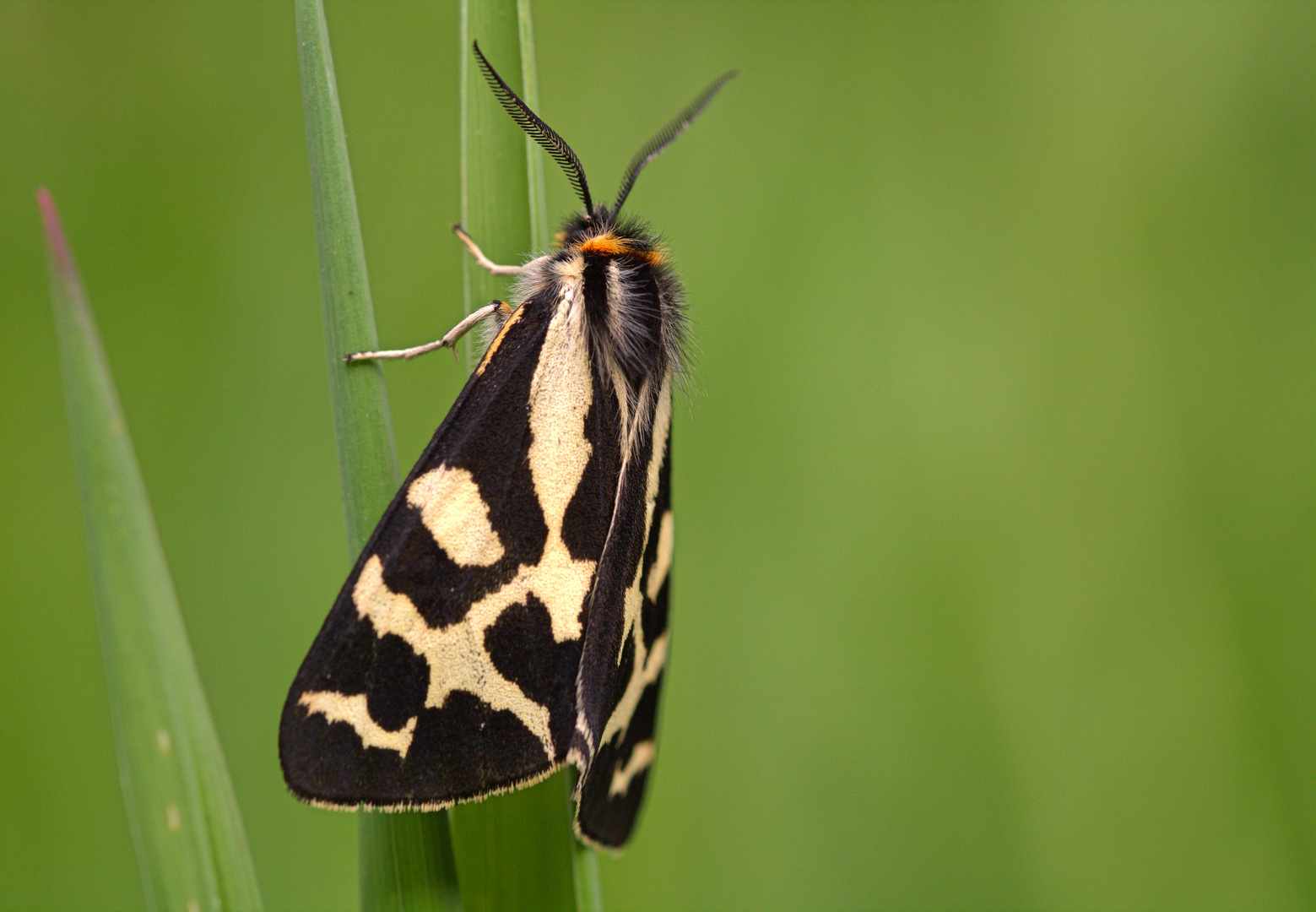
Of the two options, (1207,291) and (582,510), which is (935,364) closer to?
(1207,291)

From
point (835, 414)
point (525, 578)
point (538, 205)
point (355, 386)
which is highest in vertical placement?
point (538, 205)

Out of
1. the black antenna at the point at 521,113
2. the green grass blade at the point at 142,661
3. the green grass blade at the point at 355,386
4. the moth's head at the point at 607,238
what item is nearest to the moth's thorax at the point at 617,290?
the moth's head at the point at 607,238

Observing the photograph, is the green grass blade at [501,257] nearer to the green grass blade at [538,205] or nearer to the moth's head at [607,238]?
the green grass blade at [538,205]

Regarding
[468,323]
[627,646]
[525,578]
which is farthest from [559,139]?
[627,646]

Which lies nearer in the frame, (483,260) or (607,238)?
(483,260)

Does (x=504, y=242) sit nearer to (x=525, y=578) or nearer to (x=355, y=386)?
(x=355, y=386)

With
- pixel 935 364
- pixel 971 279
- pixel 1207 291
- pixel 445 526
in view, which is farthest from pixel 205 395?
pixel 1207 291
